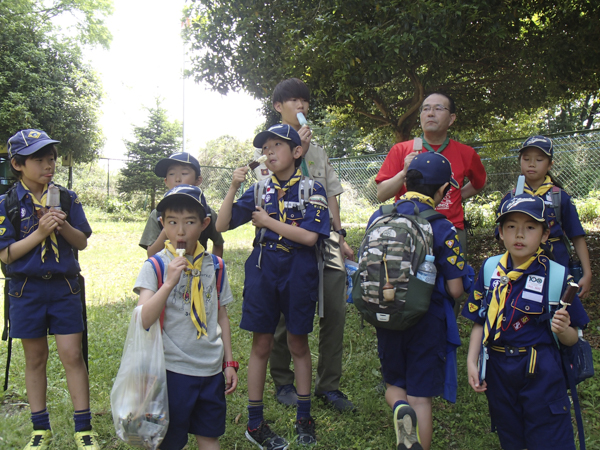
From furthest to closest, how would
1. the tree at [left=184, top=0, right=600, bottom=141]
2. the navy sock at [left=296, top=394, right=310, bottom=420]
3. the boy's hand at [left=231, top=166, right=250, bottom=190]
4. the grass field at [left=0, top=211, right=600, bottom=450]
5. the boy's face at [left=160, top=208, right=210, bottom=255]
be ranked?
the tree at [left=184, top=0, right=600, bottom=141], the grass field at [left=0, top=211, right=600, bottom=450], the navy sock at [left=296, top=394, right=310, bottom=420], the boy's hand at [left=231, top=166, right=250, bottom=190], the boy's face at [left=160, top=208, right=210, bottom=255]

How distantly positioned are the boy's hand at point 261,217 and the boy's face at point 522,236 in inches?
52.5

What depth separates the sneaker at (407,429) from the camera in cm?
220

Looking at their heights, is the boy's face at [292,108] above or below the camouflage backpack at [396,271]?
above

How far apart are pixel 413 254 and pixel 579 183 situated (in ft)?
31.5

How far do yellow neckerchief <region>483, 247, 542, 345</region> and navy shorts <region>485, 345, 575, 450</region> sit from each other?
124 mm

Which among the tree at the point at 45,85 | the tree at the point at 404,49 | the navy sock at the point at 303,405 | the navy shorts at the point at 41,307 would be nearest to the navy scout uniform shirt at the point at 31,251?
the navy shorts at the point at 41,307

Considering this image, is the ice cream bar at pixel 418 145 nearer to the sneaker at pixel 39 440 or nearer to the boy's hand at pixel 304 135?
the boy's hand at pixel 304 135

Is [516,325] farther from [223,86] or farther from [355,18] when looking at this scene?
[223,86]

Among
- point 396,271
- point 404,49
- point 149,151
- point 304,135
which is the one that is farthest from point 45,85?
point 396,271

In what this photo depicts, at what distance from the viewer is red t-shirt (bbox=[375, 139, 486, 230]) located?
339cm

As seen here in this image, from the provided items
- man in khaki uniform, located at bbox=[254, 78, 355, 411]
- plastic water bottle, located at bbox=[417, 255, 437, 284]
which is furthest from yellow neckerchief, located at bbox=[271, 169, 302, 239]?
plastic water bottle, located at bbox=[417, 255, 437, 284]

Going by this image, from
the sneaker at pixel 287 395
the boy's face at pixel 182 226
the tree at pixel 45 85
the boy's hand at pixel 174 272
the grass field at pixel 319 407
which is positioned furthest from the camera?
the tree at pixel 45 85

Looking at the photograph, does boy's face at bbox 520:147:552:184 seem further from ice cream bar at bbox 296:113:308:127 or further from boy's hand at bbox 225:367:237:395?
boy's hand at bbox 225:367:237:395

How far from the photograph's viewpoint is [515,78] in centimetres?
767
